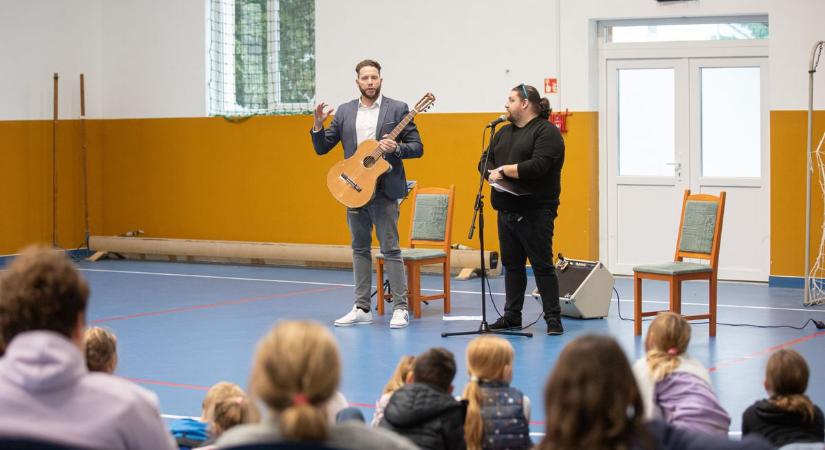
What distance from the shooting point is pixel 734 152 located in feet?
30.4

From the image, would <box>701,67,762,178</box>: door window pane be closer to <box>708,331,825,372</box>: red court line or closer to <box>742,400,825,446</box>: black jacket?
<box>708,331,825,372</box>: red court line

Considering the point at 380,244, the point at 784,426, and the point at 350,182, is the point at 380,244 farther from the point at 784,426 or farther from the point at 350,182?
the point at 784,426

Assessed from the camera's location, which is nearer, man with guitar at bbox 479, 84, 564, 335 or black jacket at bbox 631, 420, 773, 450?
black jacket at bbox 631, 420, 773, 450

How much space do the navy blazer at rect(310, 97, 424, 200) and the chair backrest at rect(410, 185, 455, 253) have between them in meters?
0.86

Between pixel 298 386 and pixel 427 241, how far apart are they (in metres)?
6.03

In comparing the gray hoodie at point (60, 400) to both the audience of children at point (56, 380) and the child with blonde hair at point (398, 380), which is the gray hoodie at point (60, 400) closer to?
the audience of children at point (56, 380)

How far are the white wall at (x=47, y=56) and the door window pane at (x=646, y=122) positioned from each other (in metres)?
5.76

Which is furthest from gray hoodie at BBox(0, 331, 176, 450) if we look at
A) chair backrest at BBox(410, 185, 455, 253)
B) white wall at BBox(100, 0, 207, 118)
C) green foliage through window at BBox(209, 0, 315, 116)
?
white wall at BBox(100, 0, 207, 118)

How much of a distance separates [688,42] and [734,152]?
1014 millimetres

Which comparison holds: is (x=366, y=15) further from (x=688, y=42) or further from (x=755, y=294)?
(x=755, y=294)

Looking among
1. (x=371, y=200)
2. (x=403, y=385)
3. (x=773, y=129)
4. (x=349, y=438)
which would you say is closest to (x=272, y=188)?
(x=371, y=200)

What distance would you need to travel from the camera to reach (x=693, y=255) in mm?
7055

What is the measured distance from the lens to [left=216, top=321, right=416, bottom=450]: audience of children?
1.97 m

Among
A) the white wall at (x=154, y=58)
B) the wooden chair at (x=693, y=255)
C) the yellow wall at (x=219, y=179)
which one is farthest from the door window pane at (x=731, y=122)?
the white wall at (x=154, y=58)
